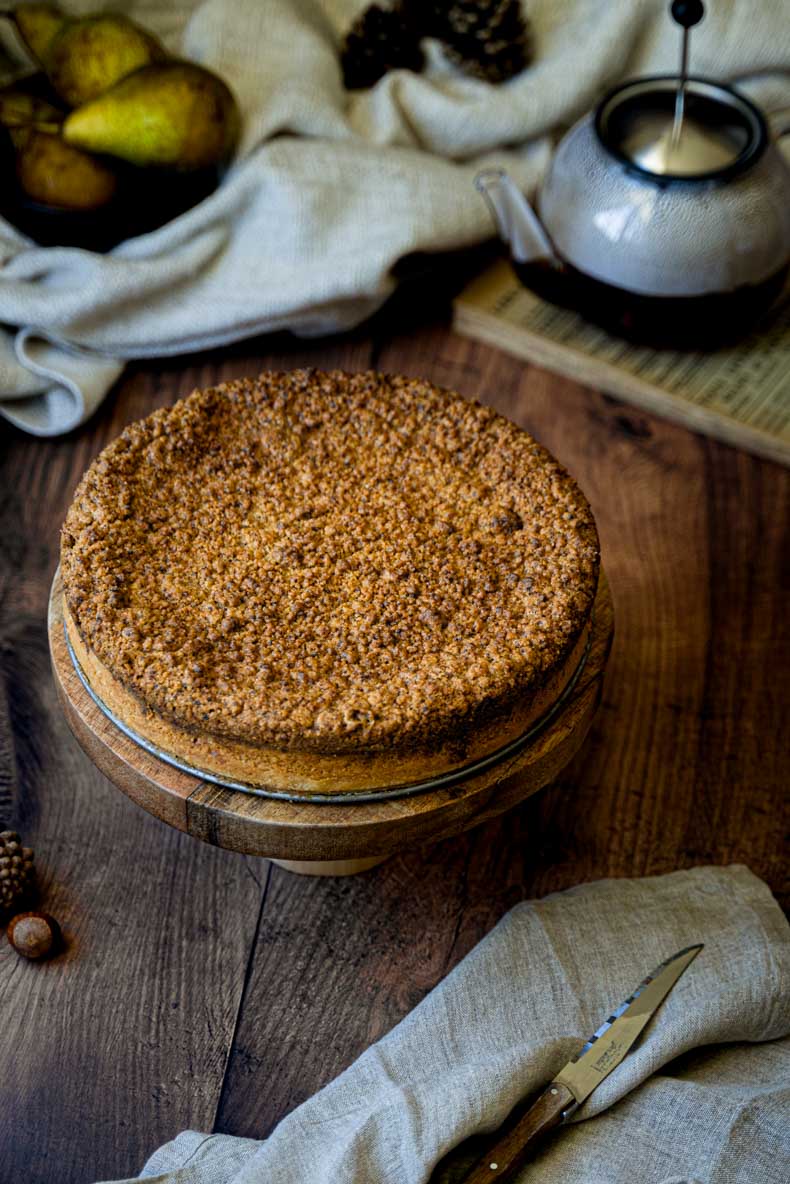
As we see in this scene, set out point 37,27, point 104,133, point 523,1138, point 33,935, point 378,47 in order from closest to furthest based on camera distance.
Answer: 1. point 523,1138
2. point 33,935
3. point 104,133
4. point 37,27
5. point 378,47

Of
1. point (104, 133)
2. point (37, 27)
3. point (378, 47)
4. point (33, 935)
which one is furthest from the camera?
point (378, 47)

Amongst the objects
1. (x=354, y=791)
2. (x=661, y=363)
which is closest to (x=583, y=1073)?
(x=354, y=791)

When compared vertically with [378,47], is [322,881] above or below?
below

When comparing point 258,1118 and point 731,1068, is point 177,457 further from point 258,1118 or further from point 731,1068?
point 731,1068

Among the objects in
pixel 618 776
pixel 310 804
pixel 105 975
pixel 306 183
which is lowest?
pixel 618 776

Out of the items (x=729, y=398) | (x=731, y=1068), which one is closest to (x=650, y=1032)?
(x=731, y=1068)

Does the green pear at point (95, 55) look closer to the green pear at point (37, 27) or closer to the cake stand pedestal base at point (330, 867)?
the green pear at point (37, 27)

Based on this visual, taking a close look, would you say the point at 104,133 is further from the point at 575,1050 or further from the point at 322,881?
the point at 575,1050
